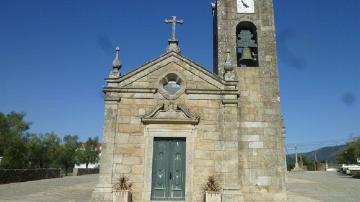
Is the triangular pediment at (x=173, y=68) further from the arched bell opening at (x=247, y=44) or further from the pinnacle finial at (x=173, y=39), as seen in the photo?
the arched bell opening at (x=247, y=44)

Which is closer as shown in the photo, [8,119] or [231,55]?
[231,55]

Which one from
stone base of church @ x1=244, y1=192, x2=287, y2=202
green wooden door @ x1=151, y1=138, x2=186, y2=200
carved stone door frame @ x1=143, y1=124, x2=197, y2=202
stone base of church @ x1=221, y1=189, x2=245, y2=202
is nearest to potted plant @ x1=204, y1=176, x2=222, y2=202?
stone base of church @ x1=221, y1=189, x2=245, y2=202

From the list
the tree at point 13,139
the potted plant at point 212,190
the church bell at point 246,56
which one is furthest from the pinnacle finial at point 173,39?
the tree at point 13,139

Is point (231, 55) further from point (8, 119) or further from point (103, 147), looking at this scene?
point (8, 119)

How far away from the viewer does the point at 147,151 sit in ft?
40.6

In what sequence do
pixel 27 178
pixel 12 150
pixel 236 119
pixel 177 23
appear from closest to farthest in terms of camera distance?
pixel 236 119 → pixel 177 23 → pixel 27 178 → pixel 12 150

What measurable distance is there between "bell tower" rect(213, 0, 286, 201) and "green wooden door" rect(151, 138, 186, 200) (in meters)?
2.58

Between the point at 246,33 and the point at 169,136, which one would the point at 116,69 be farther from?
the point at 246,33

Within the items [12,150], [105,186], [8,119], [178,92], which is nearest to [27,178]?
[12,150]

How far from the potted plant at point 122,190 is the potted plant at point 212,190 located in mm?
2706

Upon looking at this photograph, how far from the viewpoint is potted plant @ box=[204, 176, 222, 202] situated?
11.4 m

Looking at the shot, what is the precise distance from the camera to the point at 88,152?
69.6 m

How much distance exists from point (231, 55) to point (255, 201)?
6.16 metres

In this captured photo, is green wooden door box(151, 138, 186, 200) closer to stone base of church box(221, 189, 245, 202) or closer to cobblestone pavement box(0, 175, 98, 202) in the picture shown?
stone base of church box(221, 189, 245, 202)
